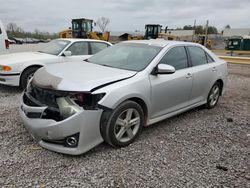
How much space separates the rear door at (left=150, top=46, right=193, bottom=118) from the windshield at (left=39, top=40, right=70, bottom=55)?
3.77 metres

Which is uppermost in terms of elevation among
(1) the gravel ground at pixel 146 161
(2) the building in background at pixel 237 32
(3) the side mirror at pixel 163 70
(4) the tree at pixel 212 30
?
(4) the tree at pixel 212 30

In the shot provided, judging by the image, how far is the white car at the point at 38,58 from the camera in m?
5.64

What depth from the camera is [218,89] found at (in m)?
5.44

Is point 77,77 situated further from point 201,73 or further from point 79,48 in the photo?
point 79,48

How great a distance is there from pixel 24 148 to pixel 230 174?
2.72 m

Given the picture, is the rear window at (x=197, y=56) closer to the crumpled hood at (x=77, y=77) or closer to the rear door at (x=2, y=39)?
the crumpled hood at (x=77, y=77)

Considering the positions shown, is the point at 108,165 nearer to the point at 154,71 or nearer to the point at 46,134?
the point at 46,134

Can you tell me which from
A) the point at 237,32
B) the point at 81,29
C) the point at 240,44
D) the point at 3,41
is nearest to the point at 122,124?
the point at 3,41

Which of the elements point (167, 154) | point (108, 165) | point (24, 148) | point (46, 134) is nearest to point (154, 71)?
point (167, 154)

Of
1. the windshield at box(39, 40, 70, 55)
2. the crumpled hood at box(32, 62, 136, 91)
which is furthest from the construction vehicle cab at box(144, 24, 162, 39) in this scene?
the crumpled hood at box(32, 62, 136, 91)

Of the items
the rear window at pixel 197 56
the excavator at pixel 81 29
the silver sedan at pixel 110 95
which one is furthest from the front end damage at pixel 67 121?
the excavator at pixel 81 29

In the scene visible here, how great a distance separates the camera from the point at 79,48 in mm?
7082

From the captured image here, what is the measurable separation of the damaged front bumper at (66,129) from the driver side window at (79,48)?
163 inches

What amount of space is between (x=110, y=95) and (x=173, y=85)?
54.7 inches
